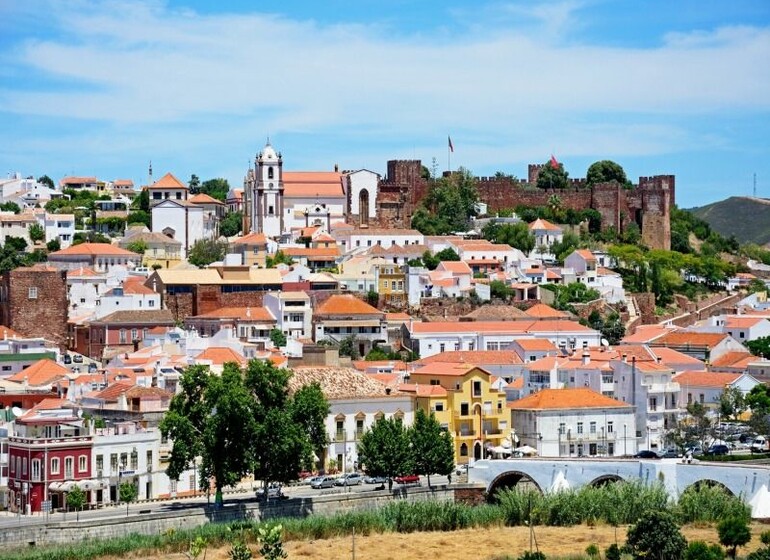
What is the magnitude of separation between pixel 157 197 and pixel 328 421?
43.6m

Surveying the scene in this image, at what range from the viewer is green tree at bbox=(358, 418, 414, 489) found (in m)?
53.8

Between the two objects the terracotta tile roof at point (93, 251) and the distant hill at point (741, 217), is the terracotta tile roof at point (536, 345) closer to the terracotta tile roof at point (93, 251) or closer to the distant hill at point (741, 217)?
the terracotta tile roof at point (93, 251)

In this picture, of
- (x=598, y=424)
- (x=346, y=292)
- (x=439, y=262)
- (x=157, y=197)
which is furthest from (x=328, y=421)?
(x=157, y=197)

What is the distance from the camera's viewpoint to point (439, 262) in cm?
8888

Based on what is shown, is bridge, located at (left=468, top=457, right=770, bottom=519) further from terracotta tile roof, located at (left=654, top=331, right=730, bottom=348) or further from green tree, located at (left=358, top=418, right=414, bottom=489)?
terracotta tile roof, located at (left=654, top=331, right=730, bottom=348)

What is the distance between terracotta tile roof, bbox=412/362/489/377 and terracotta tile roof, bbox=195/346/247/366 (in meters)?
6.27

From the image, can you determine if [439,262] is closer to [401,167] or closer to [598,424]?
[401,167]

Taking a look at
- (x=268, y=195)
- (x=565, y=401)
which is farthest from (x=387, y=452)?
(x=268, y=195)

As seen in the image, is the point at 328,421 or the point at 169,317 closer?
the point at 328,421

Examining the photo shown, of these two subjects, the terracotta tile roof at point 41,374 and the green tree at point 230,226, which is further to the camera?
the green tree at point 230,226

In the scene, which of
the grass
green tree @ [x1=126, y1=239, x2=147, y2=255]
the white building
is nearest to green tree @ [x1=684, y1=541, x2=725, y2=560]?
the grass

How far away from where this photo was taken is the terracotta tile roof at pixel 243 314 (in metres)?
75.9

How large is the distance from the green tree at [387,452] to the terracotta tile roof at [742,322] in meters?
29.2

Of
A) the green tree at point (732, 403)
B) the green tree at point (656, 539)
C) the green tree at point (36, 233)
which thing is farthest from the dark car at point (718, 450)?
the green tree at point (36, 233)
